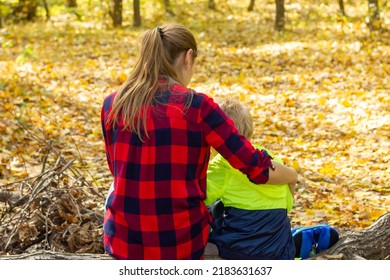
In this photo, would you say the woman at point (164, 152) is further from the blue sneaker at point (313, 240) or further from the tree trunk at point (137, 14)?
the tree trunk at point (137, 14)

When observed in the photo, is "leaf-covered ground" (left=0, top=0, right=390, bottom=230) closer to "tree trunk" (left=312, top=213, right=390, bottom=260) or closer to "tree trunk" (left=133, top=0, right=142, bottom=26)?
"tree trunk" (left=133, top=0, right=142, bottom=26)

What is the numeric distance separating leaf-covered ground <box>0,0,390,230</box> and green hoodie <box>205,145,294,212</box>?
156 centimetres

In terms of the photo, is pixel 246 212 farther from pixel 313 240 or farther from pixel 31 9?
pixel 31 9

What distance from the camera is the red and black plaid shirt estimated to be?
284 centimetres

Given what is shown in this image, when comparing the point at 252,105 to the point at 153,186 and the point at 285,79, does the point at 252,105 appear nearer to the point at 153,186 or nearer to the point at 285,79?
the point at 285,79

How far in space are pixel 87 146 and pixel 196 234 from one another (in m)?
4.91

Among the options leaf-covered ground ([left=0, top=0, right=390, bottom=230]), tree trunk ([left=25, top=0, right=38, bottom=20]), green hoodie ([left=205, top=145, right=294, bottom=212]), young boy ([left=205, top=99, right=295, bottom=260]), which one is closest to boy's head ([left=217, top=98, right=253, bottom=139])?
young boy ([left=205, top=99, right=295, bottom=260])

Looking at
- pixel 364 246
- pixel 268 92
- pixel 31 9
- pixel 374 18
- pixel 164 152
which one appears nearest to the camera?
pixel 164 152

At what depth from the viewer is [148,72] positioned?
2928 mm

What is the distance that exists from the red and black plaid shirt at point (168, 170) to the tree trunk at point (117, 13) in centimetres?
1489

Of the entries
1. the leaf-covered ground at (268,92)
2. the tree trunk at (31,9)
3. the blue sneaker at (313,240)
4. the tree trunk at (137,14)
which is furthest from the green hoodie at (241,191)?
the tree trunk at (31,9)

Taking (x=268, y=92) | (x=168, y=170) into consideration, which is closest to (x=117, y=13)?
(x=268, y=92)

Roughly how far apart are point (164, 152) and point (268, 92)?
7.71m

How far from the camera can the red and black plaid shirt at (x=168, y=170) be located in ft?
9.32
